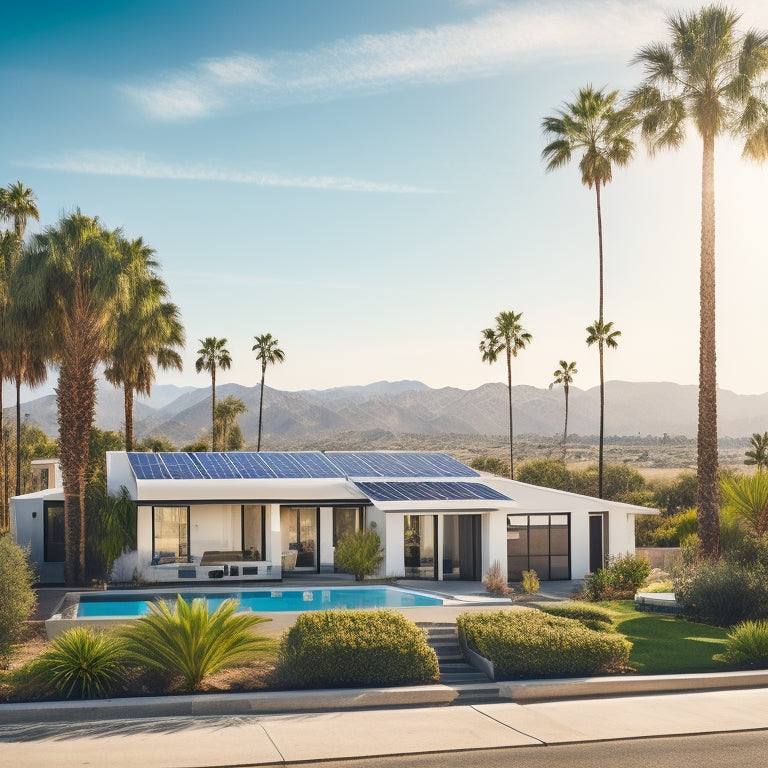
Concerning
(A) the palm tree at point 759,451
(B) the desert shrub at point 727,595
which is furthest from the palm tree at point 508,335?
(B) the desert shrub at point 727,595

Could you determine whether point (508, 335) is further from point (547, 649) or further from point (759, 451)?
point (547, 649)

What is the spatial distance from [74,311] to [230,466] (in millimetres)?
7855

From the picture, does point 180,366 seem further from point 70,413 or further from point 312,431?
point 312,431

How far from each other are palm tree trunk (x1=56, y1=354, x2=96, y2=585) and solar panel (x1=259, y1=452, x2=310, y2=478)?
252 inches

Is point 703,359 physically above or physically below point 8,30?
below

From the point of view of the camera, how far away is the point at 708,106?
24219 millimetres

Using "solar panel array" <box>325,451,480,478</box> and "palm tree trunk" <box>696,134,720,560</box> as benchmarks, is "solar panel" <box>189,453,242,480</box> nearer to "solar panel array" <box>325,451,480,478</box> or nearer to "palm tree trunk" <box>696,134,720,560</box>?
"solar panel array" <box>325,451,480,478</box>

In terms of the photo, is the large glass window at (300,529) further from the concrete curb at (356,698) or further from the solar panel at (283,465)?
the concrete curb at (356,698)

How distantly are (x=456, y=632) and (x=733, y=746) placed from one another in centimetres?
615

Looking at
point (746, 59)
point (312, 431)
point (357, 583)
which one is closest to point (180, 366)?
point (357, 583)

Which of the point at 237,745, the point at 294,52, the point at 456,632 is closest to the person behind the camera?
the point at 237,745

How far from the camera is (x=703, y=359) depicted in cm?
2331

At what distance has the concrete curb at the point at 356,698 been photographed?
1219cm

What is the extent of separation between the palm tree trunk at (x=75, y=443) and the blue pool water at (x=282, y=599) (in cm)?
337
